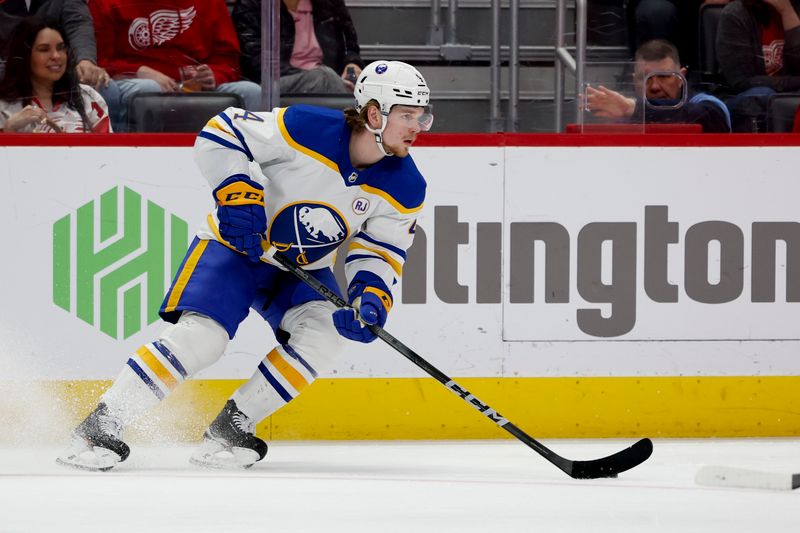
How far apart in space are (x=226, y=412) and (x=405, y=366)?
0.77 meters

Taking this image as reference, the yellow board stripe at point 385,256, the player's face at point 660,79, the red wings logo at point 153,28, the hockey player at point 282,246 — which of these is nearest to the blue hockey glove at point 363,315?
the hockey player at point 282,246

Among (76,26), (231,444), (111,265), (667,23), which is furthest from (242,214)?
(667,23)

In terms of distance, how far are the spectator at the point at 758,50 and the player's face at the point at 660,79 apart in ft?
0.55

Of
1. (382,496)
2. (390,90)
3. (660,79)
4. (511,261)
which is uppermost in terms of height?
(660,79)

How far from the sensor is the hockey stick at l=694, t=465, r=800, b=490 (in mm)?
3293

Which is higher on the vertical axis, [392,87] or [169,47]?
[169,47]

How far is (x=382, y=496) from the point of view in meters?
3.20

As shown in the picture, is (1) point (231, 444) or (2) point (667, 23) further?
(2) point (667, 23)

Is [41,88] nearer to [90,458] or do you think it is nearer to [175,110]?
[175,110]

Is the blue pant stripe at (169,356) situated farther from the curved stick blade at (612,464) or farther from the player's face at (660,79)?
the player's face at (660,79)

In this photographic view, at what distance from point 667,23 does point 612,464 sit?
1603 millimetres

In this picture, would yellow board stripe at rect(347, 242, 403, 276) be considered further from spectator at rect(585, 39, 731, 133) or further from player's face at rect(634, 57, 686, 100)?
player's face at rect(634, 57, 686, 100)

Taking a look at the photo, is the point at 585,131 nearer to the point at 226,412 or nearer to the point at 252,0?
the point at 252,0

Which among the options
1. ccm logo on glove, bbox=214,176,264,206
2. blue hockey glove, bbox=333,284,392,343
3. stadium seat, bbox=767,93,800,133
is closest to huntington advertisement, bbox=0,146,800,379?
stadium seat, bbox=767,93,800,133
